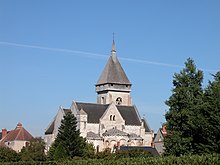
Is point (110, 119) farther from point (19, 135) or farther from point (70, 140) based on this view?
point (70, 140)

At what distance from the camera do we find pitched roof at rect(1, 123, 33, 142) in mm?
103062

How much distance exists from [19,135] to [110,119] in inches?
837

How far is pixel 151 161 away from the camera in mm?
30859

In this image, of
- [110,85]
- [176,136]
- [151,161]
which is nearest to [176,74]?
[176,136]

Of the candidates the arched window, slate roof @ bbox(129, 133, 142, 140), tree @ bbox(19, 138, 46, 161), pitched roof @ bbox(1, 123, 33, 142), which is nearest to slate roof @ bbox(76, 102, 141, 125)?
slate roof @ bbox(129, 133, 142, 140)

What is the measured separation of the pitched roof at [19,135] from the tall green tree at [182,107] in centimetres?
6321

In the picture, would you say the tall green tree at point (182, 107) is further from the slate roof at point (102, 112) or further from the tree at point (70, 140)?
the slate roof at point (102, 112)

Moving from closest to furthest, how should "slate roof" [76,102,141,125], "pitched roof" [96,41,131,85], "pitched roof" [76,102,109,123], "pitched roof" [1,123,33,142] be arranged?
"pitched roof" [76,102,109,123] < "slate roof" [76,102,141,125] < "pitched roof" [1,123,33,142] < "pitched roof" [96,41,131,85]

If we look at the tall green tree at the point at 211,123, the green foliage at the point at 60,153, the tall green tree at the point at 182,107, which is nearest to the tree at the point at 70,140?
the green foliage at the point at 60,153

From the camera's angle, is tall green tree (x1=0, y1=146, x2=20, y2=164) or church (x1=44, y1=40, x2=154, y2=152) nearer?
tall green tree (x1=0, y1=146, x2=20, y2=164)

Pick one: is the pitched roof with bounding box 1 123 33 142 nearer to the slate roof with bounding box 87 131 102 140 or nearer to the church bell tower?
the slate roof with bounding box 87 131 102 140

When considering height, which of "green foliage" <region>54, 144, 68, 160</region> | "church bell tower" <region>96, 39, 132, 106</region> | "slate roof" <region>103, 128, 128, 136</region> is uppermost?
"church bell tower" <region>96, 39, 132, 106</region>

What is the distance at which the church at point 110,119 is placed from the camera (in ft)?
304

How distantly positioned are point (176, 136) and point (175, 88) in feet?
16.2
